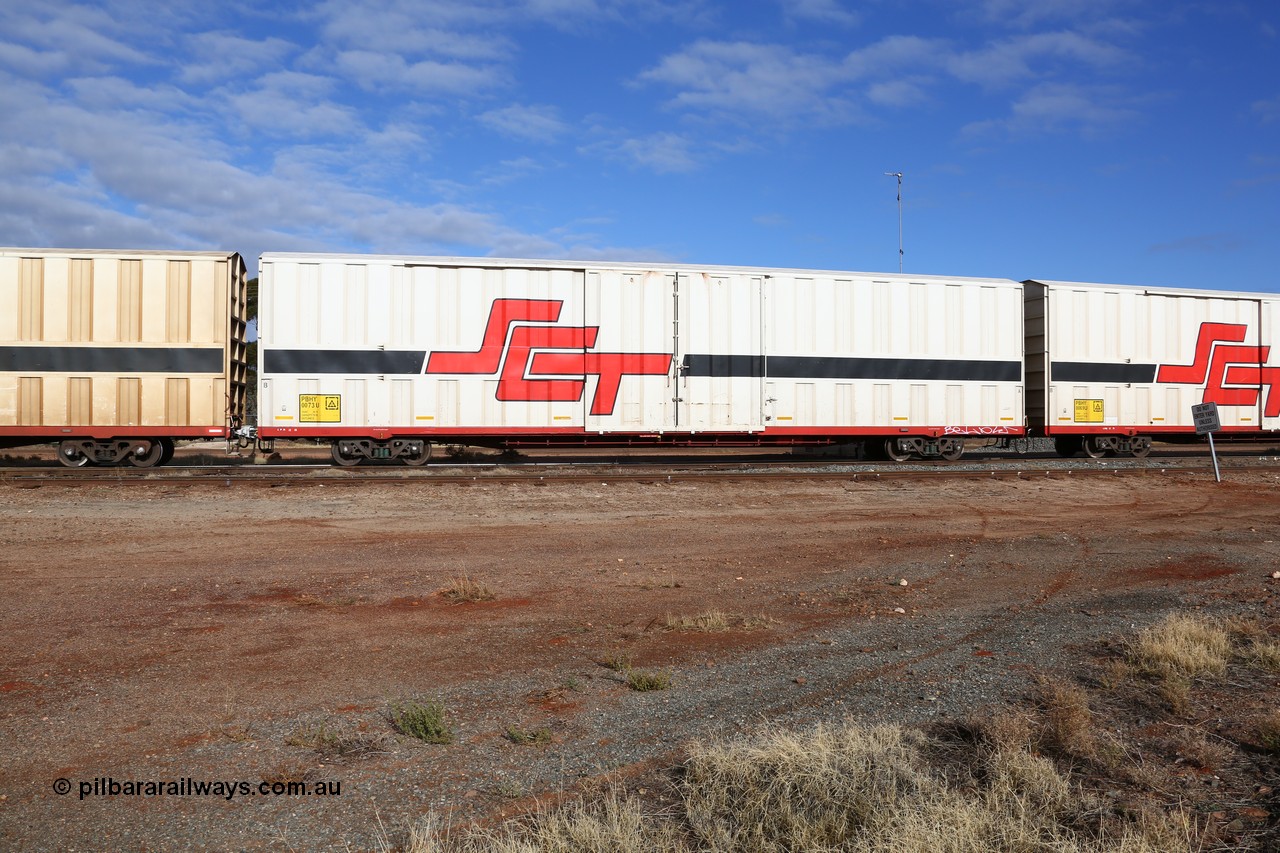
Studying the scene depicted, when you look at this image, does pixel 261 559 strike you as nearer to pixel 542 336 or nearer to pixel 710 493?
pixel 710 493

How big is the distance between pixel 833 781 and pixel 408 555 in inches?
267

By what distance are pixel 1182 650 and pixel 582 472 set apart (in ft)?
40.0

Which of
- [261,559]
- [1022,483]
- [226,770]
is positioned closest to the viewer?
[226,770]

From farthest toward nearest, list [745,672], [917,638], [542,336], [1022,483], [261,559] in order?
1. [542,336]
2. [1022,483]
3. [261,559]
4. [917,638]
5. [745,672]

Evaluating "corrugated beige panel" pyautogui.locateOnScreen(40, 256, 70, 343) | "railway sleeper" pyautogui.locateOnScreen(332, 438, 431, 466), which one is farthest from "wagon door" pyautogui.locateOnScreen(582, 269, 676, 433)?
"corrugated beige panel" pyautogui.locateOnScreen(40, 256, 70, 343)

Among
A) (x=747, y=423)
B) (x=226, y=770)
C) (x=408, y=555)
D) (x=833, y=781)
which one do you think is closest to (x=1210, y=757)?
(x=833, y=781)

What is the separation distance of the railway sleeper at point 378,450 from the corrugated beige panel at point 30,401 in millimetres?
5322

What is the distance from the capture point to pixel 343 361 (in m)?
16.3

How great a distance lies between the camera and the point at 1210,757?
416 cm

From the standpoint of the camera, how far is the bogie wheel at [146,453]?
634 inches

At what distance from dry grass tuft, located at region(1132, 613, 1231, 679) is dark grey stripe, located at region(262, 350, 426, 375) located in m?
13.7

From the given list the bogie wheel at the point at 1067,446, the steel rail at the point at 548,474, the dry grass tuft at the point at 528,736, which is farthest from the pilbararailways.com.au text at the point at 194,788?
the bogie wheel at the point at 1067,446

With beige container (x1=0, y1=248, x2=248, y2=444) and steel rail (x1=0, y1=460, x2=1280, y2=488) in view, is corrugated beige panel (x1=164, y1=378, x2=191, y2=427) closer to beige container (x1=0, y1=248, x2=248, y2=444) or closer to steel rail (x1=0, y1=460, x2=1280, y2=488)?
beige container (x1=0, y1=248, x2=248, y2=444)

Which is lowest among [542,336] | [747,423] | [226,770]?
[226,770]
